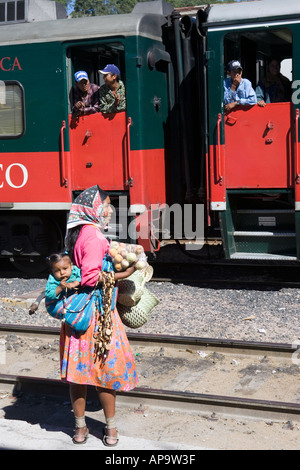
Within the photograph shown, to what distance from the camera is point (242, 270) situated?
36.3 feet

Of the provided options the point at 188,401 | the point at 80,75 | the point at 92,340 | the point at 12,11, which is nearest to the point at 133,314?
the point at 92,340

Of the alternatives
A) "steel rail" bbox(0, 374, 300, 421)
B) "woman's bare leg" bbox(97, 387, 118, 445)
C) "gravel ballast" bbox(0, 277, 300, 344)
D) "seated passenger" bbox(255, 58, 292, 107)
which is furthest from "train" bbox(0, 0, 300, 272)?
"woman's bare leg" bbox(97, 387, 118, 445)

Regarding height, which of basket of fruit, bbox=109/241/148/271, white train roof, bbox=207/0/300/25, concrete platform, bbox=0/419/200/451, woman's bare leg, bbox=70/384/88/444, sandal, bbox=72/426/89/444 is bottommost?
concrete platform, bbox=0/419/200/451

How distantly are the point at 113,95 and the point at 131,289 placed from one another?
17.0 ft

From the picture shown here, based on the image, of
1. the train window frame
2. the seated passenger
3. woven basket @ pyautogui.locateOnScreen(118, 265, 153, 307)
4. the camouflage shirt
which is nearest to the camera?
woven basket @ pyautogui.locateOnScreen(118, 265, 153, 307)

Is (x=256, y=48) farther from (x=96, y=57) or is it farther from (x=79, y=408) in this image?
(x=79, y=408)

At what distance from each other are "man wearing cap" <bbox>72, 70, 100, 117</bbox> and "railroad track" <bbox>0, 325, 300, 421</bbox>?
12.0 feet

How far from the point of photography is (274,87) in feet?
30.9

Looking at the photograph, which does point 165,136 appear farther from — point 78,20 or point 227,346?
point 227,346

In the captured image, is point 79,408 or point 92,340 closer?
point 92,340

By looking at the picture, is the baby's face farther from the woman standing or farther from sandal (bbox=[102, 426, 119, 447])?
sandal (bbox=[102, 426, 119, 447])

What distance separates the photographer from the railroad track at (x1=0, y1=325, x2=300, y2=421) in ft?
18.0

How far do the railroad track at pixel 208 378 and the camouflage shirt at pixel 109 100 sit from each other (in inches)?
139

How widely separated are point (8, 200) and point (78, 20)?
274 cm
